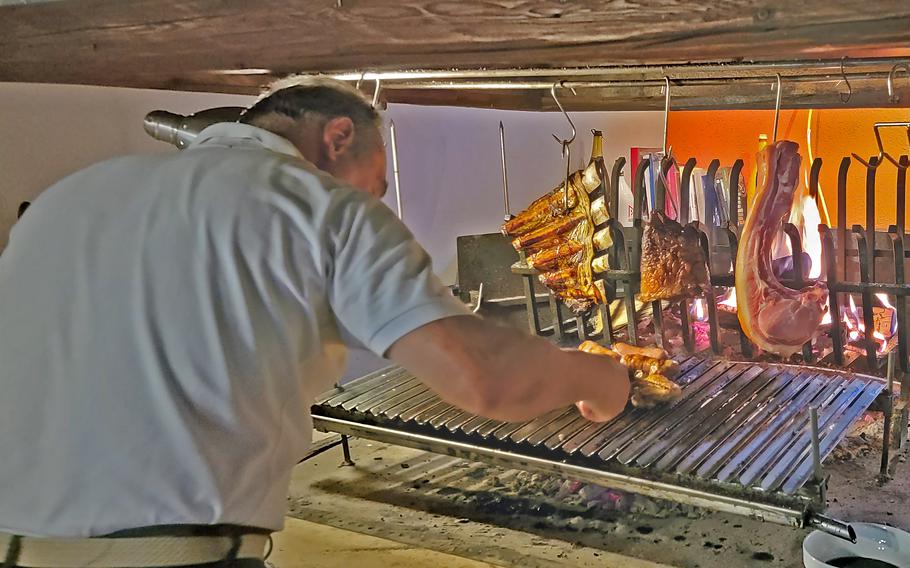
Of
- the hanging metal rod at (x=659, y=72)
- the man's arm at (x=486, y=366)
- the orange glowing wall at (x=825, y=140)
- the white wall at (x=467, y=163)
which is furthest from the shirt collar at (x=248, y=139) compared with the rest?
the orange glowing wall at (x=825, y=140)

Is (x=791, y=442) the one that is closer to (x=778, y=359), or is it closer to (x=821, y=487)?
(x=821, y=487)

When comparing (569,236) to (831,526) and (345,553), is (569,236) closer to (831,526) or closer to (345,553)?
(345,553)

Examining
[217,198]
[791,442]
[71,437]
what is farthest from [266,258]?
[791,442]

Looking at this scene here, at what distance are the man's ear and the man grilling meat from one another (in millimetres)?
236

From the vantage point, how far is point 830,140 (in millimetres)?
5352

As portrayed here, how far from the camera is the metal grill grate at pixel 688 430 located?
85.0 inches

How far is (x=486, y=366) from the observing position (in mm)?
1314

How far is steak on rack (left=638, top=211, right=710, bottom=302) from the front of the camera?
118 inches

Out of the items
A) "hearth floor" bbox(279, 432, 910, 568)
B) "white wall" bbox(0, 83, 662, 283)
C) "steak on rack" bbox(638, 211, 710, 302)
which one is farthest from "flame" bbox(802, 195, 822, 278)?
"white wall" bbox(0, 83, 662, 283)

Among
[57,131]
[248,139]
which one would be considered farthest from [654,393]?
[57,131]

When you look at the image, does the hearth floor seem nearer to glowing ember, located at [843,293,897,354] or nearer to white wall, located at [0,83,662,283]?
glowing ember, located at [843,293,897,354]

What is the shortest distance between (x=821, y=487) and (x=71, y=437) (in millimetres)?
1714

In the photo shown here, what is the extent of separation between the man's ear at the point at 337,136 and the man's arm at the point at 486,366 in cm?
56

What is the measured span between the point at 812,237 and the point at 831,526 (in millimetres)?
1698
